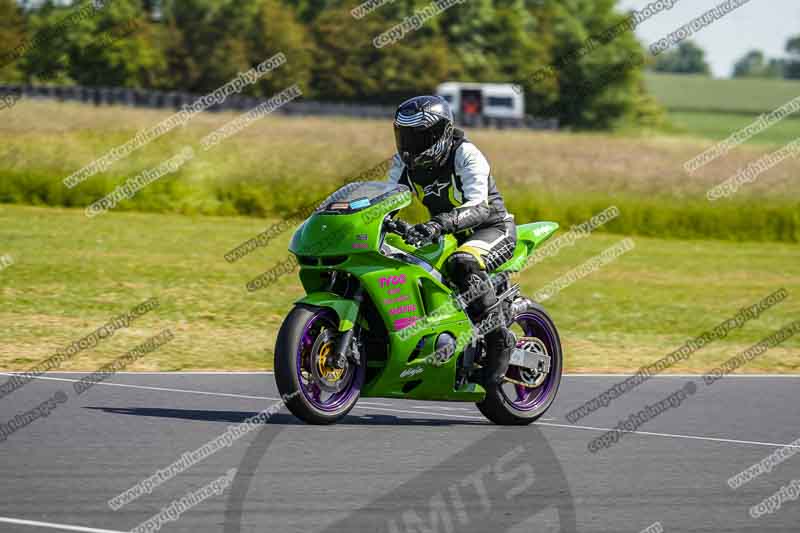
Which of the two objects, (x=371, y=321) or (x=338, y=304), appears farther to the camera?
(x=371, y=321)

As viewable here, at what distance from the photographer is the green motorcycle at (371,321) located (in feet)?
28.9

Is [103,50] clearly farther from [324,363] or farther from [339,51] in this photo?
[324,363]

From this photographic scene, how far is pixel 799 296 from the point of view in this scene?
21.6 m

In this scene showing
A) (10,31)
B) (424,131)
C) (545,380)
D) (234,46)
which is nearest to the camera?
(424,131)

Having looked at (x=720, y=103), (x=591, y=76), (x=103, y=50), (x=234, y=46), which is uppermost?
(x=103, y=50)

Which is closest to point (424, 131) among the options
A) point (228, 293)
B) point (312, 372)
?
point (312, 372)

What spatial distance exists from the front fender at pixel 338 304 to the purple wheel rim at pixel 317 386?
0.06 meters

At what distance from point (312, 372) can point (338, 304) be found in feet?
1.56

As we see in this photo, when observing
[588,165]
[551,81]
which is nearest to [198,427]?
[588,165]

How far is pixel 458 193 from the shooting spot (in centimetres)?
958

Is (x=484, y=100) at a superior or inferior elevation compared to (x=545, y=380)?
inferior

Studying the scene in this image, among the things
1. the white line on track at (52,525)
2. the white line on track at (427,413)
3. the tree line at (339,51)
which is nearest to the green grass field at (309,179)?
the white line on track at (427,413)

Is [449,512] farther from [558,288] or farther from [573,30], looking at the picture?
[573,30]

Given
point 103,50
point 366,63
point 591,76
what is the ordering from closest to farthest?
point 103,50, point 366,63, point 591,76
